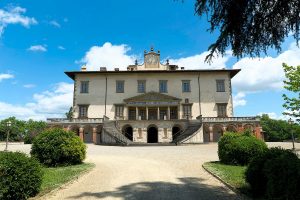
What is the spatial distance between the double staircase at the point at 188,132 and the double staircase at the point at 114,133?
6.28 meters

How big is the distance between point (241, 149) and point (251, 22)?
8.84 meters

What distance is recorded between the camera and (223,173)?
11617 mm

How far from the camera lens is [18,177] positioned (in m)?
7.86

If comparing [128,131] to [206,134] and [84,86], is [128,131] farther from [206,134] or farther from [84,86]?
[206,134]

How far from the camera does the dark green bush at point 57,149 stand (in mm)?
14586

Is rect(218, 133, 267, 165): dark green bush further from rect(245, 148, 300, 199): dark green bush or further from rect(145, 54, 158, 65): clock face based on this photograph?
rect(145, 54, 158, 65): clock face

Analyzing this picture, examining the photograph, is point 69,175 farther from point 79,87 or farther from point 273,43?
point 79,87

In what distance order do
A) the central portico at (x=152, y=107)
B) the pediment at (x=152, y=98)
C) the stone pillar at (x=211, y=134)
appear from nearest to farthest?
the stone pillar at (x=211, y=134) < the central portico at (x=152, y=107) < the pediment at (x=152, y=98)

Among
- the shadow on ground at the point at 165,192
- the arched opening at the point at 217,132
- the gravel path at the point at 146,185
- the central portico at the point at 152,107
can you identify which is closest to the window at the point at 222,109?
the arched opening at the point at 217,132

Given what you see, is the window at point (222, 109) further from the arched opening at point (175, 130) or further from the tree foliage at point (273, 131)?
the tree foliage at point (273, 131)

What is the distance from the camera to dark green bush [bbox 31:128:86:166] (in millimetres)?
14586

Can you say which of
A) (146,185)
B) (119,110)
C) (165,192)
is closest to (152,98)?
(119,110)

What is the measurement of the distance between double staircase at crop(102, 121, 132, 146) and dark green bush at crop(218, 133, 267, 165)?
19.4 m

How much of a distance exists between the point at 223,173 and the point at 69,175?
651cm
